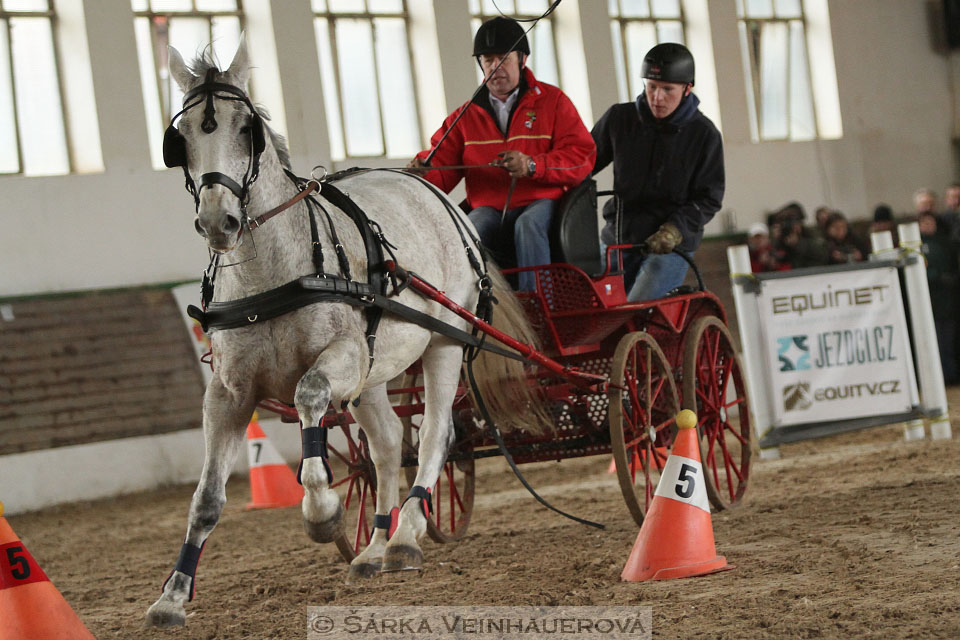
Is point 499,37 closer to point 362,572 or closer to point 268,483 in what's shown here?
point 362,572

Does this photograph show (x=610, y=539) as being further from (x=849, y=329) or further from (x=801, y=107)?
(x=801, y=107)

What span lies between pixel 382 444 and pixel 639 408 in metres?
1.21

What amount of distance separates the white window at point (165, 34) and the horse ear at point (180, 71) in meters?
6.85

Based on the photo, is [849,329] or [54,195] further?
[54,195]

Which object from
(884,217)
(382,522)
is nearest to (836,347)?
(382,522)

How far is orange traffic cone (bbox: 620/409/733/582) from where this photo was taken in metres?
3.89

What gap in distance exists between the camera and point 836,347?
7609mm

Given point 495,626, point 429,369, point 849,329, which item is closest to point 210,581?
point 429,369

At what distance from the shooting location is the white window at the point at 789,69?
13539 millimetres

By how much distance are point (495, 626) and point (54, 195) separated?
7.54 m

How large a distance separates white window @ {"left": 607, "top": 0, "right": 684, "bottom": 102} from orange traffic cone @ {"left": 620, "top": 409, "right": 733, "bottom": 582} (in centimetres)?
895

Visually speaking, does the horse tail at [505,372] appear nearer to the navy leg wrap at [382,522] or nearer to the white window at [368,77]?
the navy leg wrap at [382,522]

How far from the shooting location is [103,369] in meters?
9.51

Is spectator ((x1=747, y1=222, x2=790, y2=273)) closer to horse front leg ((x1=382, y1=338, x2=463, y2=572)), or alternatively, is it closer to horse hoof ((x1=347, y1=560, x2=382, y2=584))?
horse front leg ((x1=382, y1=338, x2=463, y2=572))
